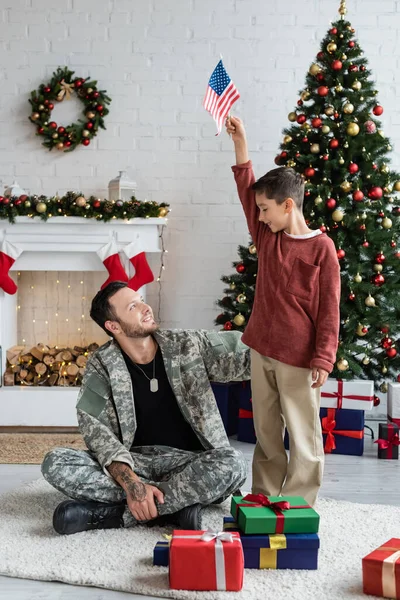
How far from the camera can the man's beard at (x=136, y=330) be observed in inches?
112

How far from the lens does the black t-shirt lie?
2.89 meters

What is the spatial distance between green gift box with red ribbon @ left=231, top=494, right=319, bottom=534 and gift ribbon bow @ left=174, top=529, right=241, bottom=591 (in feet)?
0.34

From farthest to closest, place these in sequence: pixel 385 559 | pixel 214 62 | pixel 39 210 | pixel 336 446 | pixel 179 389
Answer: pixel 214 62
pixel 39 210
pixel 336 446
pixel 179 389
pixel 385 559

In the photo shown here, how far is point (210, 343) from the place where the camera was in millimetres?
2971

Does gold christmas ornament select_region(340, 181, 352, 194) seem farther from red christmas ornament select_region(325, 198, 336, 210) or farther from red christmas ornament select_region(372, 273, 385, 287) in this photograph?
red christmas ornament select_region(372, 273, 385, 287)

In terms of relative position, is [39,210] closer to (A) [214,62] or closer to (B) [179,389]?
(A) [214,62]

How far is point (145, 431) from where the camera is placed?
292 centimetres

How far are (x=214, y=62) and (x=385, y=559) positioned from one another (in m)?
3.49

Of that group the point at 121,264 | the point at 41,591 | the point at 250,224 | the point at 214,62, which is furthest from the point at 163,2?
the point at 41,591

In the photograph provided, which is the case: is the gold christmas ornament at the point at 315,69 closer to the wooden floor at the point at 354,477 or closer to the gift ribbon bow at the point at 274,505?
the wooden floor at the point at 354,477

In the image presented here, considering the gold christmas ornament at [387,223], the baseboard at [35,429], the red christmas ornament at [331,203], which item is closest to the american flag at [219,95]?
the red christmas ornament at [331,203]

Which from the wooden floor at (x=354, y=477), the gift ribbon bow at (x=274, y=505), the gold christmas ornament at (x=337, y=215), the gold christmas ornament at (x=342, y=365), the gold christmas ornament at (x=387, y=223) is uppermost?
the gold christmas ornament at (x=337, y=215)

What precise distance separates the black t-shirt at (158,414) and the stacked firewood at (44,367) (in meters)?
1.66

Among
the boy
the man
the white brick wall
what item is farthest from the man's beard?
the white brick wall
